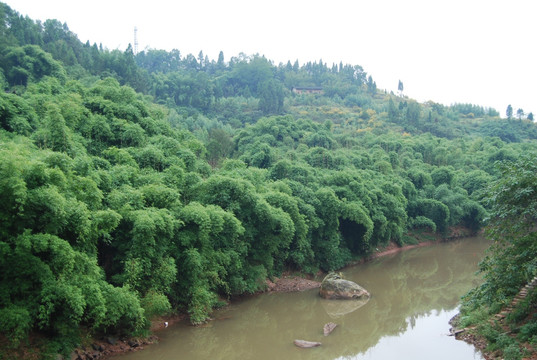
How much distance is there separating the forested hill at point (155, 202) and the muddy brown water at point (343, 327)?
42.3 inches

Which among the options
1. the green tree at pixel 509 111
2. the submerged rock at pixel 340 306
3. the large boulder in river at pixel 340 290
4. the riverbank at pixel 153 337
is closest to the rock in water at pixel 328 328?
the submerged rock at pixel 340 306

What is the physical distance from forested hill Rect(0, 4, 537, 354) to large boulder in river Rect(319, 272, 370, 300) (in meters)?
2.78

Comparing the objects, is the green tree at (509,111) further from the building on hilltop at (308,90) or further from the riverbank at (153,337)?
the riverbank at (153,337)

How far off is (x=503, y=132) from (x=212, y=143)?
181ft

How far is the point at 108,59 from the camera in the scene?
55.3m

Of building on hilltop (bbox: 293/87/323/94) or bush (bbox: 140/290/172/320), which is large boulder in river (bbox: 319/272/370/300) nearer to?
bush (bbox: 140/290/172/320)

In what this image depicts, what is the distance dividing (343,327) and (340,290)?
354 cm

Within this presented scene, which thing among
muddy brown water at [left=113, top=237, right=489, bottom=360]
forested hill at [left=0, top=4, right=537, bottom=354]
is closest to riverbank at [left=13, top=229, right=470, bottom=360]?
muddy brown water at [left=113, top=237, right=489, bottom=360]

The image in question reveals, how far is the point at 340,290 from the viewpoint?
2277 centimetres

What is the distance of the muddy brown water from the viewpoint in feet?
53.8

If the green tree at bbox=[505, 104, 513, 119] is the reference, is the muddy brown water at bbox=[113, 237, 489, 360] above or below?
below

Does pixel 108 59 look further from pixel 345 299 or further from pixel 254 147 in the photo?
pixel 345 299

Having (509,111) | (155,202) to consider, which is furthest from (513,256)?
(509,111)

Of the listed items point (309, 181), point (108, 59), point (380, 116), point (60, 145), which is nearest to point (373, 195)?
point (309, 181)
